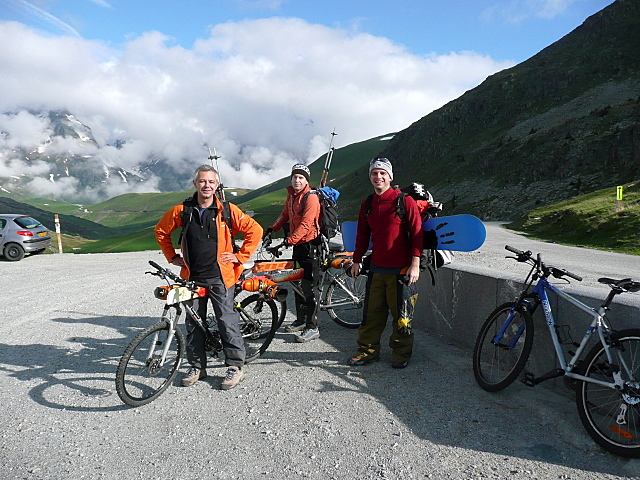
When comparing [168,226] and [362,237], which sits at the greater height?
[168,226]

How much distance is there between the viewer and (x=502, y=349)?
15.4 ft

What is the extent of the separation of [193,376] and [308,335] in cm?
195

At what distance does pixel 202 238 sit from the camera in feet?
15.3

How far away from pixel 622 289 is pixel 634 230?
18915 millimetres

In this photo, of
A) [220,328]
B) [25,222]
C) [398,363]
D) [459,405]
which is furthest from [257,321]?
[25,222]

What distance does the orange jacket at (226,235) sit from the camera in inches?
185

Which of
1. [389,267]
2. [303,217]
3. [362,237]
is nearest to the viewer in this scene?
[389,267]

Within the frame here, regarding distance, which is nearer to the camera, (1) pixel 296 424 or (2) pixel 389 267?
(1) pixel 296 424

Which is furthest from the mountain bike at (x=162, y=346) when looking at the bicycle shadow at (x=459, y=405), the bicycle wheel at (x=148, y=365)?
the bicycle shadow at (x=459, y=405)

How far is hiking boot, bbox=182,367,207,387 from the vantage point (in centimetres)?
488

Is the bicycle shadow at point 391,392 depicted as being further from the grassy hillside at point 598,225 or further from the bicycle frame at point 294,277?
the grassy hillside at point 598,225

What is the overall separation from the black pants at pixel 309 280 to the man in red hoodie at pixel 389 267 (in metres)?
1.13

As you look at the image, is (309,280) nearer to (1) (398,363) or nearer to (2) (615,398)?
(1) (398,363)

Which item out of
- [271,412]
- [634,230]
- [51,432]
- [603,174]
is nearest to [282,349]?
[271,412]
